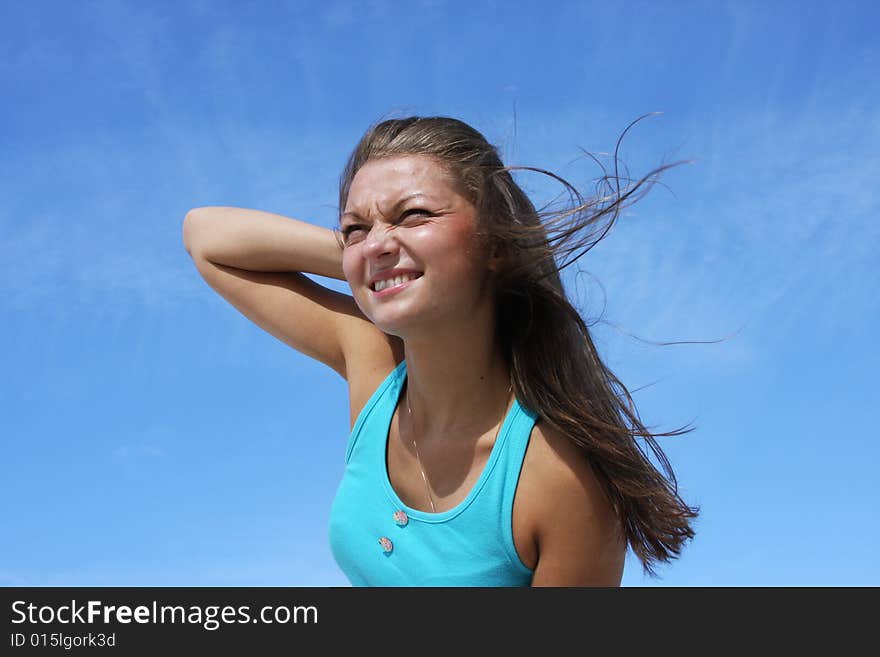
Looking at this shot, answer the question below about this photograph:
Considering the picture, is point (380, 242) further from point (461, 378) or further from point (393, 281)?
point (461, 378)

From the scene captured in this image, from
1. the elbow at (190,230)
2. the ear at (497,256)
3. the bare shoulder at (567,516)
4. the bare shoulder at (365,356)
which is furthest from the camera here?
the elbow at (190,230)

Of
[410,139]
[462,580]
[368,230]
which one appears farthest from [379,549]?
[410,139]

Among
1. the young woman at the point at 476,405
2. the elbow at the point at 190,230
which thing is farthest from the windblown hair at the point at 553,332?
the elbow at the point at 190,230

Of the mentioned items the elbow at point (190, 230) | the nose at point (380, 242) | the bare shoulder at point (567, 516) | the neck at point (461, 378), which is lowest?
the bare shoulder at point (567, 516)

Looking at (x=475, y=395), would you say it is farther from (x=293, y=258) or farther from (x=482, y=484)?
(x=293, y=258)

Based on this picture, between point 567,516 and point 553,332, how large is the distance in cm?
85

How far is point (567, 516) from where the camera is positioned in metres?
3.77

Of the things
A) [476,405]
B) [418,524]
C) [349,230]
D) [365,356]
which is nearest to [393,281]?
[349,230]

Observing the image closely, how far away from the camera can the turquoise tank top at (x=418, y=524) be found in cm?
386

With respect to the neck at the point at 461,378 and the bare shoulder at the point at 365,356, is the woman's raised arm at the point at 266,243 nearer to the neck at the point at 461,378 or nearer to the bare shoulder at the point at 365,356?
the bare shoulder at the point at 365,356
